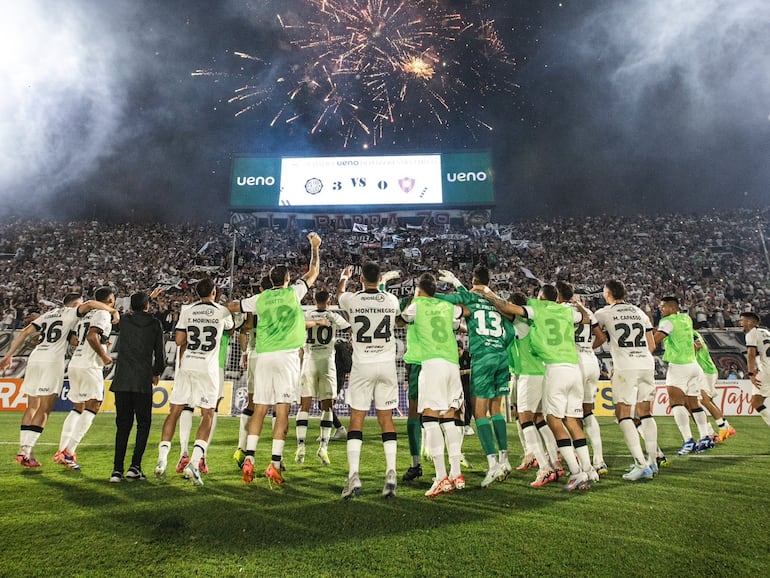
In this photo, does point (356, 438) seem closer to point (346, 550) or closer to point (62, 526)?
point (346, 550)

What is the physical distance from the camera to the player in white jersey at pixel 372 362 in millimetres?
5309

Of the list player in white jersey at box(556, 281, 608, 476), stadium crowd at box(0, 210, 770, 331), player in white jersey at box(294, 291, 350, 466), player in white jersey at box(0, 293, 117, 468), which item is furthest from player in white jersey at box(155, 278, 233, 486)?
stadium crowd at box(0, 210, 770, 331)

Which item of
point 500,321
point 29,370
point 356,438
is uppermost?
point 500,321

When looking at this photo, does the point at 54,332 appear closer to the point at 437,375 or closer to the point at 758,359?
the point at 437,375

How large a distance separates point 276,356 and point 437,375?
1.99 m

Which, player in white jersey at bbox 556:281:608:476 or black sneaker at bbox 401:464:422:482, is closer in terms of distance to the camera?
black sneaker at bbox 401:464:422:482

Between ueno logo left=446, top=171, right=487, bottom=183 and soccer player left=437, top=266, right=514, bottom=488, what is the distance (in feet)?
83.0

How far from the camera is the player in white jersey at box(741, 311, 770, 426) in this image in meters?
9.25

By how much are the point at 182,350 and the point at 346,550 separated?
3968mm

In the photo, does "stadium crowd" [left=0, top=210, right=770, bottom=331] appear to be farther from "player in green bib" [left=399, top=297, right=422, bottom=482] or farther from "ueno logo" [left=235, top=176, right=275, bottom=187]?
"player in green bib" [left=399, top=297, right=422, bottom=482]

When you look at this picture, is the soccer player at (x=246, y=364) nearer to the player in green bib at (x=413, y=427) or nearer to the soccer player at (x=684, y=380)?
the player in green bib at (x=413, y=427)

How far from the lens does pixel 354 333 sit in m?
5.58

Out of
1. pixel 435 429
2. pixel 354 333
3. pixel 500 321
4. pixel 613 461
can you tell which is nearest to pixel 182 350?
pixel 354 333

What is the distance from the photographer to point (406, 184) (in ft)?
99.6
